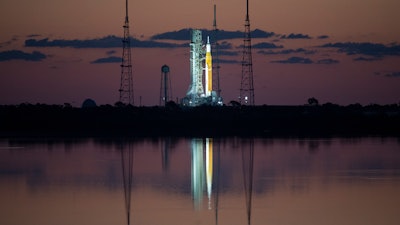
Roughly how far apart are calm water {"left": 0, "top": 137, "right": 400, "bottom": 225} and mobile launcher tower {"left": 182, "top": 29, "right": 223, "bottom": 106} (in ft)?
123

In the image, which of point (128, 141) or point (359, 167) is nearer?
point (359, 167)

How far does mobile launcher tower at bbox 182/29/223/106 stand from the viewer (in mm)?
94750

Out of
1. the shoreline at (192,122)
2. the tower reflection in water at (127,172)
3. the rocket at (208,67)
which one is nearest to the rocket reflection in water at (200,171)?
the tower reflection in water at (127,172)

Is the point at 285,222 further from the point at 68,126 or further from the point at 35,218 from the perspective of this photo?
the point at 68,126

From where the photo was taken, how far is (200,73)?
3735 inches

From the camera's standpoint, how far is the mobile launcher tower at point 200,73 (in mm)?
94750

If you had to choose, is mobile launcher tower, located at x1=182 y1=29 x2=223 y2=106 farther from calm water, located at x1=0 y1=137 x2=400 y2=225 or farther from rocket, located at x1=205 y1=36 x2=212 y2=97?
calm water, located at x1=0 y1=137 x2=400 y2=225

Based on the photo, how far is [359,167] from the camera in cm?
4200

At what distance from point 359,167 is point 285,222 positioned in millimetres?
17635

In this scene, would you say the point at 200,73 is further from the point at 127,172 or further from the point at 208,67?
the point at 127,172

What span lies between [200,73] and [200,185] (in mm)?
60599

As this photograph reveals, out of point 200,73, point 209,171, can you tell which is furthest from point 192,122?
point 209,171

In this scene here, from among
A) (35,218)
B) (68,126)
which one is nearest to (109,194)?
(35,218)

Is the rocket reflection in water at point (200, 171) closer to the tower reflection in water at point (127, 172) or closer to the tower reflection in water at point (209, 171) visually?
the tower reflection in water at point (209, 171)
